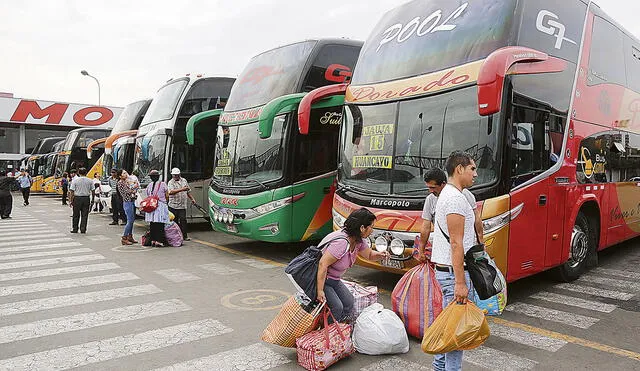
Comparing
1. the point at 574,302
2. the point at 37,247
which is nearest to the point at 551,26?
the point at 574,302

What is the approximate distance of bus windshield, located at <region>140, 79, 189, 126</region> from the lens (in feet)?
42.4

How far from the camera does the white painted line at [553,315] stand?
5383 millimetres

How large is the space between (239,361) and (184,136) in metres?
9.27

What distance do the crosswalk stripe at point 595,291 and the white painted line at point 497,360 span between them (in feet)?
9.60

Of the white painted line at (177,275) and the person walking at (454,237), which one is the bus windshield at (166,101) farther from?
the person walking at (454,237)

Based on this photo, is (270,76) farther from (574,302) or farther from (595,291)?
(595,291)

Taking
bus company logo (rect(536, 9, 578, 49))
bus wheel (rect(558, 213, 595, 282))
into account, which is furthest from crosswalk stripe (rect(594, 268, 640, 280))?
bus company logo (rect(536, 9, 578, 49))

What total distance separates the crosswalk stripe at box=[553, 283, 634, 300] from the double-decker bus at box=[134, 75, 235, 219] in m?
8.86

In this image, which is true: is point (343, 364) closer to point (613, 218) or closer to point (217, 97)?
point (613, 218)

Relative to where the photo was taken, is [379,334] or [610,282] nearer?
[379,334]

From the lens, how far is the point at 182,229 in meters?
11.6

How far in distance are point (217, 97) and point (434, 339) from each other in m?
11.3

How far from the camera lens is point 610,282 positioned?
7.31 m

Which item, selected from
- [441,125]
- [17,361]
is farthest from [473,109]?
[17,361]
